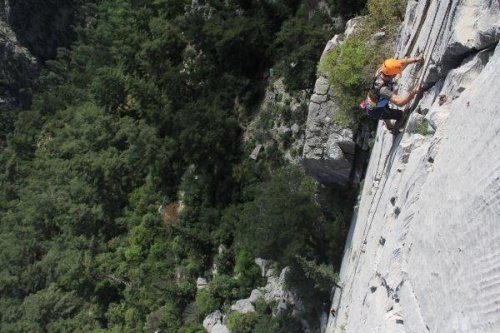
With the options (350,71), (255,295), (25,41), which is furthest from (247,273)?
(25,41)

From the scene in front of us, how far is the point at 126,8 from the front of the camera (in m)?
34.3

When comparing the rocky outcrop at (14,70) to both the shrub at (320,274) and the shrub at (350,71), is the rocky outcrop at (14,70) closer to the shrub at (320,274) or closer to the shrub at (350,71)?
the shrub at (320,274)

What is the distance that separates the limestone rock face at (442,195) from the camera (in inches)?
235

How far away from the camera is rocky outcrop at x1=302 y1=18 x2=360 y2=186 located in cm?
1591

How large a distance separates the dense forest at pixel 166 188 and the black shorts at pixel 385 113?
660 centimetres

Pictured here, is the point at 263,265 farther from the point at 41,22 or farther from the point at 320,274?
the point at 41,22

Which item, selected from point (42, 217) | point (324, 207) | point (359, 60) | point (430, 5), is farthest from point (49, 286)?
point (430, 5)

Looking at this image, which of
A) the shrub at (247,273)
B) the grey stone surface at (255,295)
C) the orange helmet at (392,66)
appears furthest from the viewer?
the shrub at (247,273)

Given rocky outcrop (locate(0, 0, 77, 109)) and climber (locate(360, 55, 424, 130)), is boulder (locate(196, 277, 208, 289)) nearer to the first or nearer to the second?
climber (locate(360, 55, 424, 130))

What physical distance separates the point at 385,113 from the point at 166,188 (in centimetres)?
1902

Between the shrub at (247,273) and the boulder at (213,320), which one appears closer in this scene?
the shrub at (247,273)

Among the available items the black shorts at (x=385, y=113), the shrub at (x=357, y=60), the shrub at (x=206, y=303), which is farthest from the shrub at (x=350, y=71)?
the shrub at (x=206, y=303)

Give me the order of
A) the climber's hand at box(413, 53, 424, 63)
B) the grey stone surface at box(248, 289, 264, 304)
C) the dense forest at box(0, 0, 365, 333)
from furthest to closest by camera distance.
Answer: the grey stone surface at box(248, 289, 264, 304) < the dense forest at box(0, 0, 365, 333) < the climber's hand at box(413, 53, 424, 63)

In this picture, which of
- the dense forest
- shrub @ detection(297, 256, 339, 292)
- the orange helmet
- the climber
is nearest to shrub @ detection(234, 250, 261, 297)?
the dense forest
